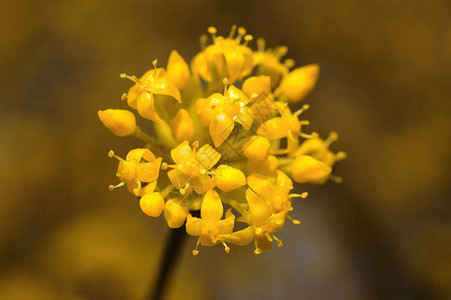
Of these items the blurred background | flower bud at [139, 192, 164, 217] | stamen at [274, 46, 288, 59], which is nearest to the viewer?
flower bud at [139, 192, 164, 217]

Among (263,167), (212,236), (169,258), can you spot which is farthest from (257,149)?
(169,258)

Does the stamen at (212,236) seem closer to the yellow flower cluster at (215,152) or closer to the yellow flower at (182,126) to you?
the yellow flower cluster at (215,152)

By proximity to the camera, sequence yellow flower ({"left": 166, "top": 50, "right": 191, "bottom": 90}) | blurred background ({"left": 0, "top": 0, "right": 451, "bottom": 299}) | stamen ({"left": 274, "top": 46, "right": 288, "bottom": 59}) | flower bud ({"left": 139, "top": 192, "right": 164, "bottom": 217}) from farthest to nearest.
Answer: blurred background ({"left": 0, "top": 0, "right": 451, "bottom": 299})
stamen ({"left": 274, "top": 46, "right": 288, "bottom": 59})
yellow flower ({"left": 166, "top": 50, "right": 191, "bottom": 90})
flower bud ({"left": 139, "top": 192, "right": 164, "bottom": 217})

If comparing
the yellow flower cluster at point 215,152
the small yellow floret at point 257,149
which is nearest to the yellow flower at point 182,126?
the yellow flower cluster at point 215,152

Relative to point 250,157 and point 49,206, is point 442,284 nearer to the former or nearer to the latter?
point 250,157

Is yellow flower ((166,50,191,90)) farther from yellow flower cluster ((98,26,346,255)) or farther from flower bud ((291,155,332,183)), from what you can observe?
flower bud ((291,155,332,183))

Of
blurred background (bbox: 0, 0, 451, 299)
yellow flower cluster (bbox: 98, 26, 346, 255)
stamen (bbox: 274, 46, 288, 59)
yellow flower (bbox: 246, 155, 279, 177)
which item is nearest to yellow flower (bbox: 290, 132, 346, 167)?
yellow flower cluster (bbox: 98, 26, 346, 255)

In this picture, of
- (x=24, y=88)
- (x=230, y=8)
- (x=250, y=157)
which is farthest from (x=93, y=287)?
(x=230, y=8)

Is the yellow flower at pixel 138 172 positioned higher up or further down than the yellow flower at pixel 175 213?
higher up

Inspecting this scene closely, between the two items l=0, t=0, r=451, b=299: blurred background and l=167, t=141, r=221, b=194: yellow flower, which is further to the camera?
l=0, t=0, r=451, b=299: blurred background

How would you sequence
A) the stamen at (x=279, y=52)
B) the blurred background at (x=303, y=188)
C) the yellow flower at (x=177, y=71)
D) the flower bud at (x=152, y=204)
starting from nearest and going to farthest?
the flower bud at (x=152, y=204)
the yellow flower at (x=177, y=71)
the stamen at (x=279, y=52)
the blurred background at (x=303, y=188)
